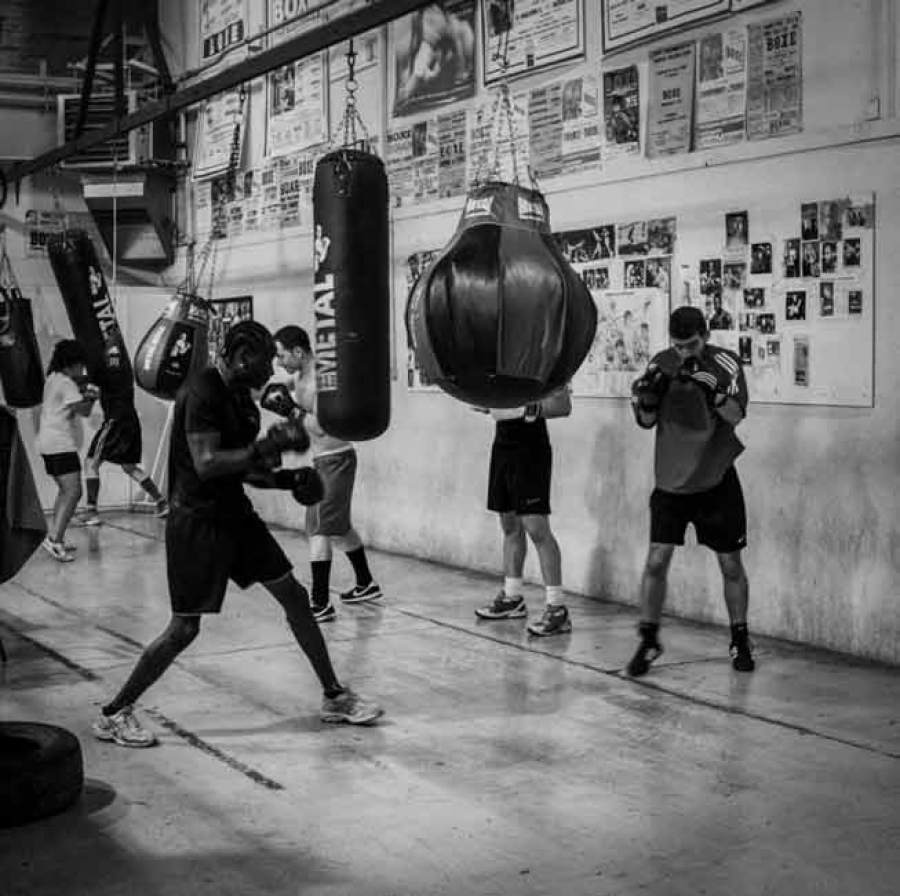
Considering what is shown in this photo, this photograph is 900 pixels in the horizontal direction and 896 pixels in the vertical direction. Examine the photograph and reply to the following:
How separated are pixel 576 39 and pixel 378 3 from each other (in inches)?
83.7

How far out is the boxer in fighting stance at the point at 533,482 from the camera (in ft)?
20.2

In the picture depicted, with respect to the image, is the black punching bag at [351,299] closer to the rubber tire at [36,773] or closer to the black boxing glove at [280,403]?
the black boxing glove at [280,403]

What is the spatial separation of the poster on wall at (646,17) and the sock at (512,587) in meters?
2.81

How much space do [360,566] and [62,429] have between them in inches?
110

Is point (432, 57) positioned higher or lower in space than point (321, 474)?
higher

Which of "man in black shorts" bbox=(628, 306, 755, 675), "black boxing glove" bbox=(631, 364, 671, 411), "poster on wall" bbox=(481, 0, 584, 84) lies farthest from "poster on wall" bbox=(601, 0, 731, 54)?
"black boxing glove" bbox=(631, 364, 671, 411)

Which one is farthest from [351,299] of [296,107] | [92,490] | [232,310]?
[92,490]

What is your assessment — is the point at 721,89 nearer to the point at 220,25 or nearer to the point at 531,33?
the point at 531,33

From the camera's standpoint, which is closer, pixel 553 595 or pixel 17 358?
pixel 553 595

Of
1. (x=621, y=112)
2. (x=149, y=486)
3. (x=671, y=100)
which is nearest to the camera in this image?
(x=671, y=100)

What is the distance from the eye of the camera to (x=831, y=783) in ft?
13.3

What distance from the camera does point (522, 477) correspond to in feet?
20.3

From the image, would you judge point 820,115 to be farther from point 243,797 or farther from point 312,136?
point 312,136

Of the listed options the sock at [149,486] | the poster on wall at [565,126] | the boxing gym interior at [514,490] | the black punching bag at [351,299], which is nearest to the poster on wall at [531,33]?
the boxing gym interior at [514,490]
